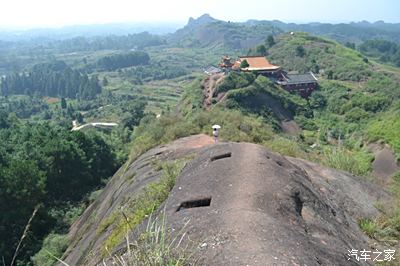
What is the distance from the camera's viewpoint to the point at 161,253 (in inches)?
239

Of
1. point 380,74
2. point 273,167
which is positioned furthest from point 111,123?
point 273,167

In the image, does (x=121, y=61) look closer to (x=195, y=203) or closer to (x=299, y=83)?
(x=299, y=83)

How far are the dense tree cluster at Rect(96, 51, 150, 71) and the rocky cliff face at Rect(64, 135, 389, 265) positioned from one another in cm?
16158

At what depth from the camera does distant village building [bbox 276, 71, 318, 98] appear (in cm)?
6406

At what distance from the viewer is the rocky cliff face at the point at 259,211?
842cm

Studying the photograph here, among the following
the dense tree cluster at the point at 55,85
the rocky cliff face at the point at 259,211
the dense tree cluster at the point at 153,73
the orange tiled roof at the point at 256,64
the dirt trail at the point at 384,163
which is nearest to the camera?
the rocky cliff face at the point at 259,211

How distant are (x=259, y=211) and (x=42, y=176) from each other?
2518cm

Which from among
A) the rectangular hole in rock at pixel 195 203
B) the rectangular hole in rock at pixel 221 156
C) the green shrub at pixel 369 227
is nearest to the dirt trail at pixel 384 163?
the green shrub at pixel 369 227

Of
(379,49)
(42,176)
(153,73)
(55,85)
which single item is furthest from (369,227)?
(379,49)

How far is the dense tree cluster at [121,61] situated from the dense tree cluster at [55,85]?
3019 cm

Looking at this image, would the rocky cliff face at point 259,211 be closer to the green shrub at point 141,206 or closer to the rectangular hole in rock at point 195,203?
the rectangular hole in rock at point 195,203

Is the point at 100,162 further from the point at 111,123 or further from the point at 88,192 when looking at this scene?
the point at 111,123

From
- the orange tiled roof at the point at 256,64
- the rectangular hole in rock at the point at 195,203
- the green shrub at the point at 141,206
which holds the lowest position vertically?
the orange tiled roof at the point at 256,64

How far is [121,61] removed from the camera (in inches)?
6905
